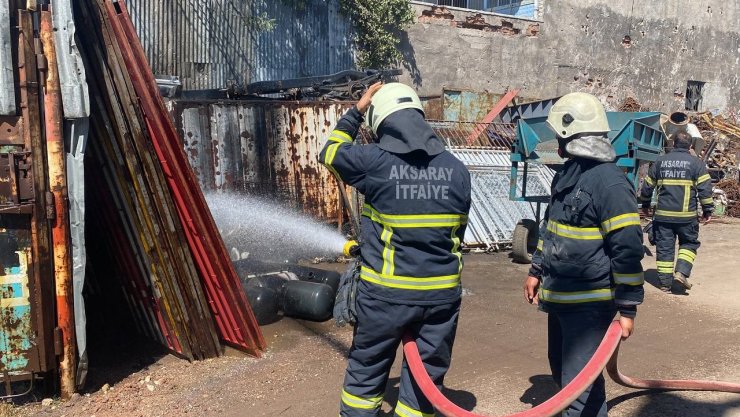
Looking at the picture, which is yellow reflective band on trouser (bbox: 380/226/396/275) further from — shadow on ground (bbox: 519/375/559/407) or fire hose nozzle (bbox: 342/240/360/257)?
shadow on ground (bbox: 519/375/559/407)

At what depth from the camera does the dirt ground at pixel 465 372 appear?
3.92 m

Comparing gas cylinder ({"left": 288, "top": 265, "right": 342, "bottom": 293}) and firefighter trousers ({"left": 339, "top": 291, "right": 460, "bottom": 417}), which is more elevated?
firefighter trousers ({"left": 339, "top": 291, "right": 460, "bottom": 417})

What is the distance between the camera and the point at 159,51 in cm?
1000

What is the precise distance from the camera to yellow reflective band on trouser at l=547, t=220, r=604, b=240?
3195 mm

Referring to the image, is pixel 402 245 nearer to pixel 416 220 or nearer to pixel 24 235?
pixel 416 220

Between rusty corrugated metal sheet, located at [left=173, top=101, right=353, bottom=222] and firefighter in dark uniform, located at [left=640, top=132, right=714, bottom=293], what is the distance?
4017 millimetres

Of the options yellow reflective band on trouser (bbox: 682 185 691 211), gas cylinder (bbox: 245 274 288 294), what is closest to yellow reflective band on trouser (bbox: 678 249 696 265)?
yellow reflective band on trouser (bbox: 682 185 691 211)

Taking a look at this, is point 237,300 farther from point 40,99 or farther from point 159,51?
point 159,51

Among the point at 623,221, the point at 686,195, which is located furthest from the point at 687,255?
the point at 623,221

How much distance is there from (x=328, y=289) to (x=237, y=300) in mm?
1276

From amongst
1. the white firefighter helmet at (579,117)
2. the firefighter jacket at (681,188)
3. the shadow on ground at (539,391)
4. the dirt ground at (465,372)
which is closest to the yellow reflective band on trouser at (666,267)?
the firefighter jacket at (681,188)

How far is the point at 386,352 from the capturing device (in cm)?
309

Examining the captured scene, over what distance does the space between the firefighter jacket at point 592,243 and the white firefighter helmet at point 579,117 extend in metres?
0.16

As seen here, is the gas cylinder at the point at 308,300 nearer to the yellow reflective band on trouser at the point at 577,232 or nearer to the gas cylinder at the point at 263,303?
the gas cylinder at the point at 263,303
